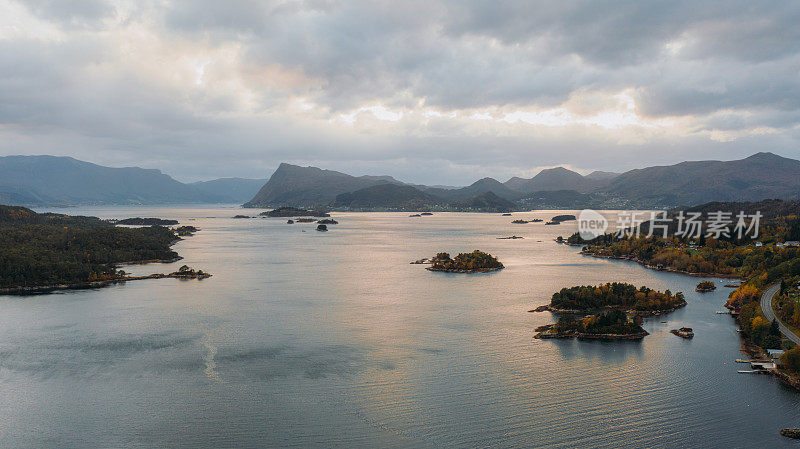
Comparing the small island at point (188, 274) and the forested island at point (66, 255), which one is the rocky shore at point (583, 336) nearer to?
the small island at point (188, 274)

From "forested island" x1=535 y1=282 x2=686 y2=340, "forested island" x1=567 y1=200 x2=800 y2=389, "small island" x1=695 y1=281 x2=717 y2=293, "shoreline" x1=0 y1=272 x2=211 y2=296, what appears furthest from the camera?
"small island" x1=695 y1=281 x2=717 y2=293

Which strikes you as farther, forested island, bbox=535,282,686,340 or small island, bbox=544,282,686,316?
small island, bbox=544,282,686,316

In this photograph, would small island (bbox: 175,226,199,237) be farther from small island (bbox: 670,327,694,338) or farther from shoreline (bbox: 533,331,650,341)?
small island (bbox: 670,327,694,338)

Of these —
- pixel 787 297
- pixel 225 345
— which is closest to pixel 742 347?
pixel 787 297

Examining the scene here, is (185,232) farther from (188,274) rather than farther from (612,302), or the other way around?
(612,302)

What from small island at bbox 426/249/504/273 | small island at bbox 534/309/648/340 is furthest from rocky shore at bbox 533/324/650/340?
small island at bbox 426/249/504/273

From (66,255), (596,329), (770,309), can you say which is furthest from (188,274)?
(770,309)
